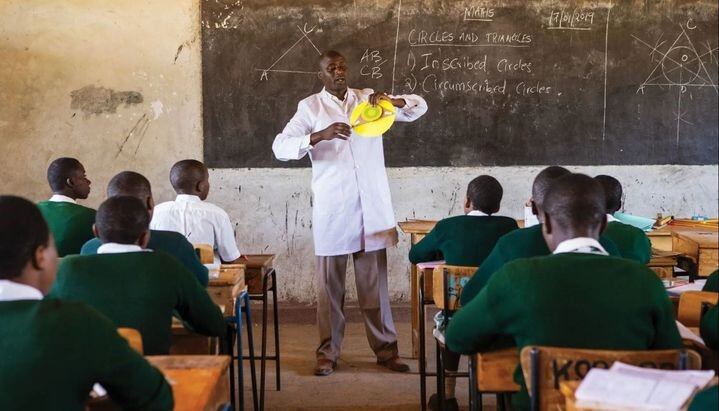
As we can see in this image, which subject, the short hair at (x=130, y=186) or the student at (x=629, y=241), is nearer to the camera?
the student at (x=629, y=241)

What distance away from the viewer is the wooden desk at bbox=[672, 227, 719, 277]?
415 centimetres

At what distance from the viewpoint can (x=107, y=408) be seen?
2.01 meters

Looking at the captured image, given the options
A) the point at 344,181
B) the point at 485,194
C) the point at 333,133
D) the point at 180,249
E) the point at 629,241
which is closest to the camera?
the point at 180,249

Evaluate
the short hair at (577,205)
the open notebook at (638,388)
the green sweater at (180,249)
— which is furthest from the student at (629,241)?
the open notebook at (638,388)

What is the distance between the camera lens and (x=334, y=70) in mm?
4738

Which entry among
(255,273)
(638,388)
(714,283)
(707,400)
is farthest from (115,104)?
(707,400)

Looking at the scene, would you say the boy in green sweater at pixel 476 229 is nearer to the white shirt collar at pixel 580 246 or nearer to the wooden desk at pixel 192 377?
the white shirt collar at pixel 580 246

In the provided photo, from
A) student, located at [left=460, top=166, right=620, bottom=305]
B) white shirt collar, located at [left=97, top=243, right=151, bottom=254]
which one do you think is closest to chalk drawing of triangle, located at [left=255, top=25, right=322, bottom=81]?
student, located at [left=460, top=166, right=620, bottom=305]

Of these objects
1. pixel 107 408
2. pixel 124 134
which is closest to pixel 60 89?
pixel 124 134

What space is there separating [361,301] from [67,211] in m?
1.70

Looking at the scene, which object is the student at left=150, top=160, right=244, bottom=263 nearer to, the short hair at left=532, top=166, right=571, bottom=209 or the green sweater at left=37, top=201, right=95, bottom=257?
the green sweater at left=37, top=201, right=95, bottom=257

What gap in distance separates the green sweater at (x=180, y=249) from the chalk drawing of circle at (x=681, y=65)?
4.31m

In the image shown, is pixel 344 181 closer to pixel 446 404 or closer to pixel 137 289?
pixel 446 404

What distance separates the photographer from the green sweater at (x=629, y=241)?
3480mm
